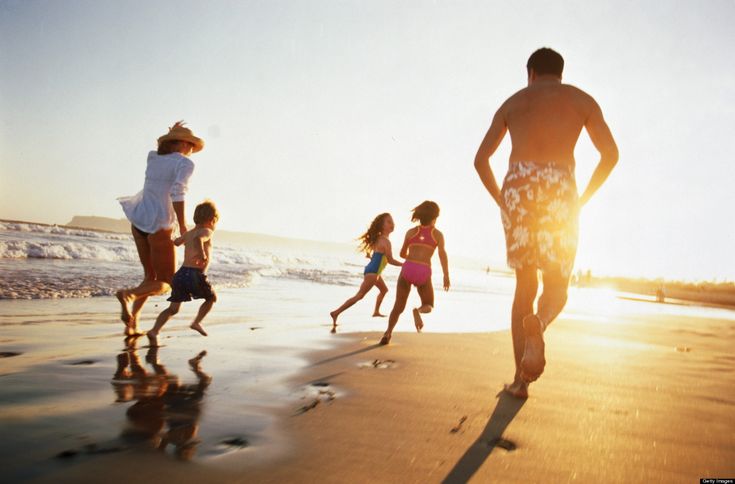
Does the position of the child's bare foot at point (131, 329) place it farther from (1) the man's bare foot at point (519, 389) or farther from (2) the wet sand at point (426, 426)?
(1) the man's bare foot at point (519, 389)

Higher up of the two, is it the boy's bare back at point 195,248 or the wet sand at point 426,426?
the boy's bare back at point 195,248

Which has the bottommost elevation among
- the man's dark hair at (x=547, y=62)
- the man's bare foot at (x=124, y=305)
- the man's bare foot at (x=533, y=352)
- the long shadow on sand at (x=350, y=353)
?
the long shadow on sand at (x=350, y=353)

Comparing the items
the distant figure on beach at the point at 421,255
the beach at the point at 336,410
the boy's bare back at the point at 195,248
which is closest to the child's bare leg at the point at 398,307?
the distant figure on beach at the point at 421,255

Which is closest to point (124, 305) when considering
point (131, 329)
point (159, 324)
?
point (131, 329)

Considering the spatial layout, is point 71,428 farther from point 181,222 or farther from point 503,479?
point 181,222

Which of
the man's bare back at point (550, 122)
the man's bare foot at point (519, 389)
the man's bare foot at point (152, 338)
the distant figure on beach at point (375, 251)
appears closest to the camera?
the man's bare foot at point (519, 389)

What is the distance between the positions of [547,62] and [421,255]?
8.97 ft

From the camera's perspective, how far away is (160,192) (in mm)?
4695

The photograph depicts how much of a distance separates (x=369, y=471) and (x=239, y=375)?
1.75 m

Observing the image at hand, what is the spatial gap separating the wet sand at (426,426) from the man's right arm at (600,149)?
4.80ft

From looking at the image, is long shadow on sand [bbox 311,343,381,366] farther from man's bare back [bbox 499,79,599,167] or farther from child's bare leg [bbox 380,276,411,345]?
man's bare back [bbox 499,79,599,167]

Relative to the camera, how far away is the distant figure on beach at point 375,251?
6391mm

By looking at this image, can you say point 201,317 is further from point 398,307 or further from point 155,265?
point 398,307

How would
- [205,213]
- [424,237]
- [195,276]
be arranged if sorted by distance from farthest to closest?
[424,237]
[205,213]
[195,276]
